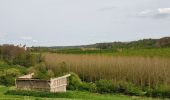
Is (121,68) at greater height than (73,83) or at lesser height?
greater

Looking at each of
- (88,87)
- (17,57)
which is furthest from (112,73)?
(17,57)

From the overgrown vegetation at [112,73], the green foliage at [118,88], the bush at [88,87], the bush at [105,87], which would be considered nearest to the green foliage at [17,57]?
the overgrown vegetation at [112,73]

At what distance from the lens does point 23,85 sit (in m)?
50.1

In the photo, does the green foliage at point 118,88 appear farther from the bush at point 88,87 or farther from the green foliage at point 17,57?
the green foliage at point 17,57

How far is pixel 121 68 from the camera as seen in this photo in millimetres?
63656

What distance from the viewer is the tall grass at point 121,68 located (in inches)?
2313

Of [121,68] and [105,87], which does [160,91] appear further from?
[121,68]

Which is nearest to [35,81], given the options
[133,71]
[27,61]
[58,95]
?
[58,95]

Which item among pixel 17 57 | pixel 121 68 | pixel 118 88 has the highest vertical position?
pixel 17 57

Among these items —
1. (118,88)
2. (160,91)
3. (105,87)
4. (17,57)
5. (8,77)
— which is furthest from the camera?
(17,57)

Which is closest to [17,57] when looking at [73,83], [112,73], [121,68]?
[112,73]

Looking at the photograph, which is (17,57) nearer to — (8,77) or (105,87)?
(8,77)

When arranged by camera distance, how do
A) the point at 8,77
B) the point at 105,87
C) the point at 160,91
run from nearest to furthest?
the point at 160,91 < the point at 105,87 < the point at 8,77

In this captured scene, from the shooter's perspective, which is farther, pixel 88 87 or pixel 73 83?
pixel 73 83
